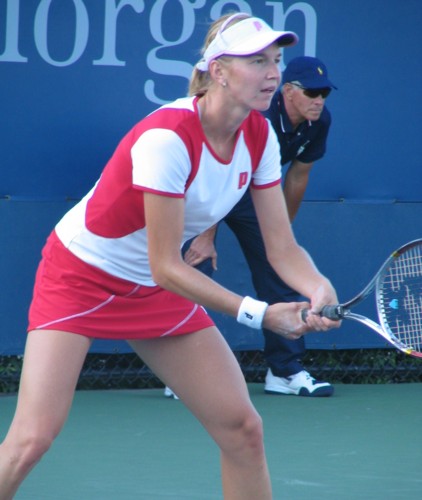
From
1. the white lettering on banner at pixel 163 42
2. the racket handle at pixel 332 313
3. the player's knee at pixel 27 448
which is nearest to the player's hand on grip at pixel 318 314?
the racket handle at pixel 332 313

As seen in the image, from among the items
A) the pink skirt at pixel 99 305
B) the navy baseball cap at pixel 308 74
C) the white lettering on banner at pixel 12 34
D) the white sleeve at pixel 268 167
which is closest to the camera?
the pink skirt at pixel 99 305

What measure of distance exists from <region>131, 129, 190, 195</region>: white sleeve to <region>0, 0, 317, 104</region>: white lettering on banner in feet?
9.36

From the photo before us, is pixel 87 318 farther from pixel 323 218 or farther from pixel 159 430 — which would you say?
pixel 323 218

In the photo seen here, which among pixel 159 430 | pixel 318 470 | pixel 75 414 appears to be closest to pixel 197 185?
pixel 318 470

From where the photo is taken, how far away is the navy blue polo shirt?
5.22 meters

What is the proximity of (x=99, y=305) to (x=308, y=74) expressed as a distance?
98.0 inches

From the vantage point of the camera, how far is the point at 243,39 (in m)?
2.81

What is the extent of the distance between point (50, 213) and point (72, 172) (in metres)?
0.23

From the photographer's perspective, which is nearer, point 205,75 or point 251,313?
point 251,313

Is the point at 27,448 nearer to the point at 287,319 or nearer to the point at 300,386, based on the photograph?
the point at 287,319

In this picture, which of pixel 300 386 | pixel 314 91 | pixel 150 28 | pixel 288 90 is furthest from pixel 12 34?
pixel 300 386

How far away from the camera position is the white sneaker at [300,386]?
219 inches

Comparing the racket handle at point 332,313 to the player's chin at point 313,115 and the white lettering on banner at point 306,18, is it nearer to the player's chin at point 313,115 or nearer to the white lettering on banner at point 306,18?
the player's chin at point 313,115

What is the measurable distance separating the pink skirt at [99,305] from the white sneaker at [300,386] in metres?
2.61
